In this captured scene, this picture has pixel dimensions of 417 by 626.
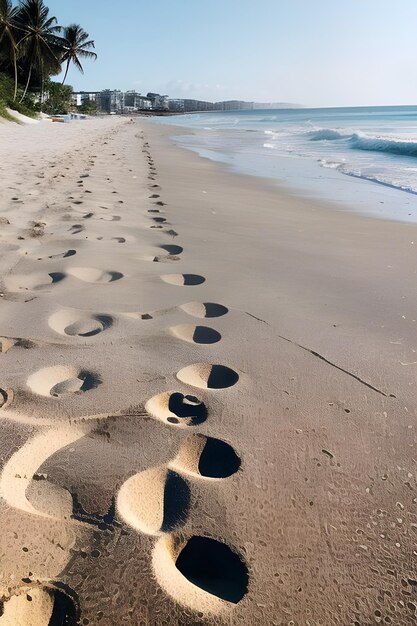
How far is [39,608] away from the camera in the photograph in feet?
2.56

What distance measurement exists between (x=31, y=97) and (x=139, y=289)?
39.5 metres

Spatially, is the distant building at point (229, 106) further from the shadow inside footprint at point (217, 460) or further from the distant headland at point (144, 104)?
the shadow inside footprint at point (217, 460)

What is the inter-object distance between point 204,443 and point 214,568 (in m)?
0.34

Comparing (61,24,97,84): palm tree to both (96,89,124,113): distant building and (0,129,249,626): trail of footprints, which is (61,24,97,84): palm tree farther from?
(96,89,124,113): distant building

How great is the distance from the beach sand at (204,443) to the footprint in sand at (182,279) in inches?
0.6

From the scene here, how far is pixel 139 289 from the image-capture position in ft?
7.27

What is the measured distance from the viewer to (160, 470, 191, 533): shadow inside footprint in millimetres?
955

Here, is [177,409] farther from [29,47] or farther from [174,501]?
[29,47]

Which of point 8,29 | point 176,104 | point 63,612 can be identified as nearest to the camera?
point 63,612

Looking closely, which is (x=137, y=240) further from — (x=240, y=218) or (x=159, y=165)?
(x=159, y=165)

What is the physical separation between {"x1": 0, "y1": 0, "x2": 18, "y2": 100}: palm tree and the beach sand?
29683mm

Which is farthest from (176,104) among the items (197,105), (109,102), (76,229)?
(76,229)

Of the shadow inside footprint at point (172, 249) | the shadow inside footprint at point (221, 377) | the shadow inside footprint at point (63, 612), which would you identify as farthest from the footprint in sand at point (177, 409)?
the shadow inside footprint at point (172, 249)

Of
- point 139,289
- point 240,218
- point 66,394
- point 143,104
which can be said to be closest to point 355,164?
point 240,218
